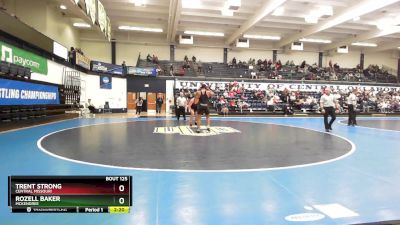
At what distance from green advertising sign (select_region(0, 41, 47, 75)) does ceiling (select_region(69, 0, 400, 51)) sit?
7160mm

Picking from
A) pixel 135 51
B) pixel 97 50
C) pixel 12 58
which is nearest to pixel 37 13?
pixel 12 58

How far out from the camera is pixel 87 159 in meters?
5.23

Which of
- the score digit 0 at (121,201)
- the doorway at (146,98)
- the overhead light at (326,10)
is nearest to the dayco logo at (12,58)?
the score digit 0 at (121,201)

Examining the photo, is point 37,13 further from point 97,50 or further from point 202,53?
point 202,53

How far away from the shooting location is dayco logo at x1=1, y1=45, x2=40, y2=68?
10.1 meters

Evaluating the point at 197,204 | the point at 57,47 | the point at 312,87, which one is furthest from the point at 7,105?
the point at 312,87

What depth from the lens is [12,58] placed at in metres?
10.9

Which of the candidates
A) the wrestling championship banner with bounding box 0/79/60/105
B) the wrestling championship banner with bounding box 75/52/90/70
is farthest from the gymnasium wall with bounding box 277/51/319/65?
the wrestling championship banner with bounding box 0/79/60/105

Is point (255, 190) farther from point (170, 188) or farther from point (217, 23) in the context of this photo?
point (217, 23)

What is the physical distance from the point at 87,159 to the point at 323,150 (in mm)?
5001

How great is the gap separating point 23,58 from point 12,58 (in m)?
0.95

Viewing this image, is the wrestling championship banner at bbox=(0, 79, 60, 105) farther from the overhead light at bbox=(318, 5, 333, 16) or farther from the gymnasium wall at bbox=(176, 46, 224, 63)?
the overhead light at bbox=(318, 5, 333, 16)

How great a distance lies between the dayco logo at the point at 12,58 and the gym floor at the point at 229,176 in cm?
416

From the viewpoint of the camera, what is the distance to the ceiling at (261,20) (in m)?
18.0
